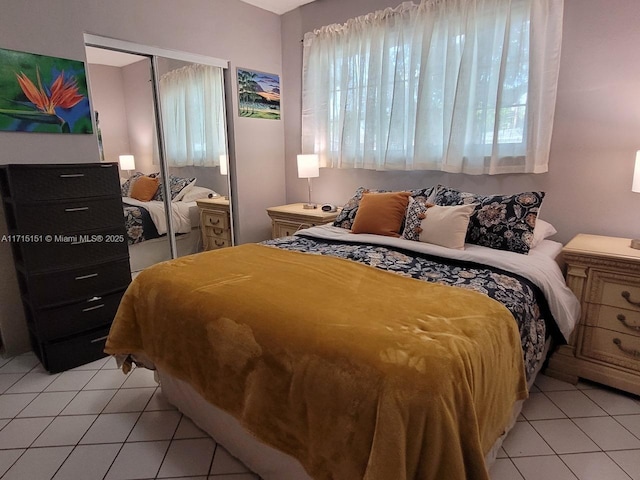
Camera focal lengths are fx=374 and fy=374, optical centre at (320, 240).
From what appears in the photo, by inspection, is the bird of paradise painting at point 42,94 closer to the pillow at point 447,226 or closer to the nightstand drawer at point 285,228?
the nightstand drawer at point 285,228

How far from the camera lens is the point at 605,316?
75.9 inches

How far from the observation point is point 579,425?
5.72ft

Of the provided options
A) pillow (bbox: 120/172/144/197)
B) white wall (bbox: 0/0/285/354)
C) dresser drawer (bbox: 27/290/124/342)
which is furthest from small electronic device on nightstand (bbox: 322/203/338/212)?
dresser drawer (bbox: 27/290/124/342)

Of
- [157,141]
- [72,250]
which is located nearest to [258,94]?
[157,141]

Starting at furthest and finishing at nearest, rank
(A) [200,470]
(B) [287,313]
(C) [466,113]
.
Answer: (C) [466,113]
(A) [200,470]
(B) [287,313]

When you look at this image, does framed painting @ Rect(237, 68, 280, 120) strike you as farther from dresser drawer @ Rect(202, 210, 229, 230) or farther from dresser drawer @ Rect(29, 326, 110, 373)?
dresser drawer @ Rect(29, 326, 110, 373)

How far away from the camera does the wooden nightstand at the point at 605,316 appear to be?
185 cm

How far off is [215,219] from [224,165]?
51cm

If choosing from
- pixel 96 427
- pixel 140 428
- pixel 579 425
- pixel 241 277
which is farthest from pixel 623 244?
pixel 96 427

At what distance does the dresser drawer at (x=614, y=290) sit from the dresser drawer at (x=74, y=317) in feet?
9.11

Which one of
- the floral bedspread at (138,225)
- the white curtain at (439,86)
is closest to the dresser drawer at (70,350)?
the floral bedspread at (138,225)

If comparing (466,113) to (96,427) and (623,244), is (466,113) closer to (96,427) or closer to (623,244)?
(623,244)

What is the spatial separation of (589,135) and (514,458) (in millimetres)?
1914

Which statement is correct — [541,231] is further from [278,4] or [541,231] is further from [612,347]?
[278,4]
